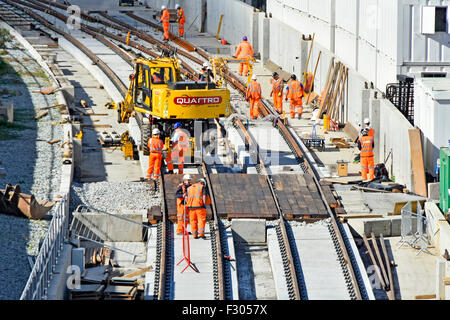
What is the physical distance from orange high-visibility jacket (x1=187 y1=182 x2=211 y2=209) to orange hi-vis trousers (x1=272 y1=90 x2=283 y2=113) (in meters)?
10.6

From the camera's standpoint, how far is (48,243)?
14281mm

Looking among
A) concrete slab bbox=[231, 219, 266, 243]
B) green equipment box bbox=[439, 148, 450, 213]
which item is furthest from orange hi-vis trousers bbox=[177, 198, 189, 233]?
A: green equipment box bbox=[439, 148, 450, 213]

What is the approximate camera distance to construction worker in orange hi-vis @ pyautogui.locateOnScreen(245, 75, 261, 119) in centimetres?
2638

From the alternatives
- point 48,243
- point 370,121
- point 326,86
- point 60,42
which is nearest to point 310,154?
point 370,121

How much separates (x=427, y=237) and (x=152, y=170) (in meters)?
6.07

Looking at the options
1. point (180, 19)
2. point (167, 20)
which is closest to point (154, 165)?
point (167, 20)

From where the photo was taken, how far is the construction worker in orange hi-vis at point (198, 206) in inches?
676

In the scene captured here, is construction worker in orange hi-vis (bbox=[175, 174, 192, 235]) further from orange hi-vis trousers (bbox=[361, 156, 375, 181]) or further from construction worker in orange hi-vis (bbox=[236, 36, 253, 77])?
construction worker in orange hi-vis (bbox=[236, 36, 253, 77])

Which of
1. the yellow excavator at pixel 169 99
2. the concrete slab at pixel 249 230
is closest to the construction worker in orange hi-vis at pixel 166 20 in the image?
the yellow excavator at pixel 169 99

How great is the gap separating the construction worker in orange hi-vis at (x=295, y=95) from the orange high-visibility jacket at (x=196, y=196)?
389 inches

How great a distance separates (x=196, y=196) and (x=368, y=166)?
17.6 ft

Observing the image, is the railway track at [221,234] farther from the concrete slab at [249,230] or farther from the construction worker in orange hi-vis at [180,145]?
the construction worker in orange hi-vis at [180,145]

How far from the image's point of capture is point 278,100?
2781 cm

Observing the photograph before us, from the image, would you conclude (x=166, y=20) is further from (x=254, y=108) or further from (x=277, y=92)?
(x=254, y=108)
